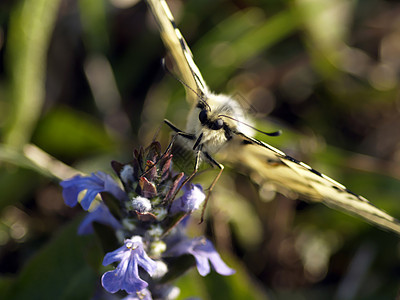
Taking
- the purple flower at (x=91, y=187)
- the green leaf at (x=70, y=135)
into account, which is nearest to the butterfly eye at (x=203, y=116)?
the purple flower at (x=91, y=187)

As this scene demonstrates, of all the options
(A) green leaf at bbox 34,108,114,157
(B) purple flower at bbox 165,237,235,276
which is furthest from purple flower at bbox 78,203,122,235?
(A) green leaf at bbox 34,108,114,157

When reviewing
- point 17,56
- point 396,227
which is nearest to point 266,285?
point 396,227

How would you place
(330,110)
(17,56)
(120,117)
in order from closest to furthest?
(17,56)
(120,117)
(330,110)

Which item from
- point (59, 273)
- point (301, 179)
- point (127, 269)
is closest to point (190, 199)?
point (127, 269)

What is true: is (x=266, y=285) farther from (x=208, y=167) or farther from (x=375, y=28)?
(x=375, y=28)

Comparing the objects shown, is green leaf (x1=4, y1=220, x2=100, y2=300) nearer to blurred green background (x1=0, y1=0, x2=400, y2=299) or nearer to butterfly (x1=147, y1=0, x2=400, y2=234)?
blurred green background (x1=0, y1=0, x2=400, y2=299)

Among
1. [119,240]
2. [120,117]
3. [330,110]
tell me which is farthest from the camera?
[330,110]

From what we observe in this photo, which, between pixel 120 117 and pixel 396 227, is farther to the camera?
pixel 120 117

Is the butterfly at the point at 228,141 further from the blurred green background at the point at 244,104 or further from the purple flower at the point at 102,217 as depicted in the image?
the blurred green background at the point at 244,104
